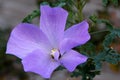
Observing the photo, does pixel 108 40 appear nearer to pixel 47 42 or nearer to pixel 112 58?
pixel 112 58

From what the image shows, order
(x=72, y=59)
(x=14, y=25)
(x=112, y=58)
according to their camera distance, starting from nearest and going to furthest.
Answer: (x=72, y=59) → (x=112, y=58) → (x=14, y=25)

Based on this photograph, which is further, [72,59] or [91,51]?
[91,51]

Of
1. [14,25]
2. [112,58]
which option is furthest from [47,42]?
[14,25]

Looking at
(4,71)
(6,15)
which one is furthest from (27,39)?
(6,15)

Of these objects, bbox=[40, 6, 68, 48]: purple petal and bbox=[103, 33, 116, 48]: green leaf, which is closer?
bbox=[40, 6, 68, 48]: purple petal

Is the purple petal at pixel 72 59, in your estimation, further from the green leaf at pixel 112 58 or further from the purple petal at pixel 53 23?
the green leaf at pixel 112 58

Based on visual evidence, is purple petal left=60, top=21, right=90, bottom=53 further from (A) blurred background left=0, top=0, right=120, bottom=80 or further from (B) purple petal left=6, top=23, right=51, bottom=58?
(A) blurred background left=0, top=0, right=120, bottom=80

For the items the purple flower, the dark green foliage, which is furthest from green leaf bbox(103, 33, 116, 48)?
the purple flower
